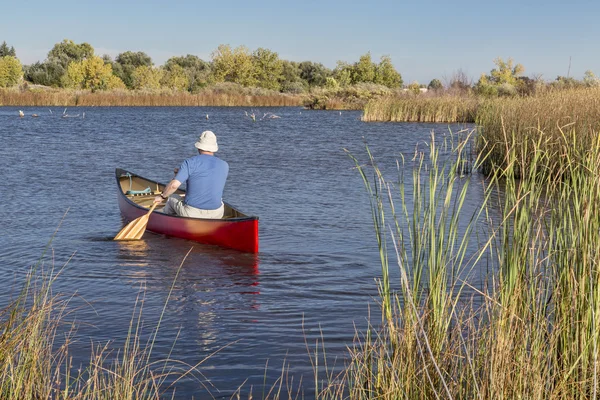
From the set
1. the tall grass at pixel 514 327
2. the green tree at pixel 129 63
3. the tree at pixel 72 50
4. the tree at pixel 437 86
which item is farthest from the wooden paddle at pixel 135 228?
the tree at pixel 72 50

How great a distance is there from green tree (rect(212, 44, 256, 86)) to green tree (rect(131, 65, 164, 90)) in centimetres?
714

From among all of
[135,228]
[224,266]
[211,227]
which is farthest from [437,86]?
[224,266]

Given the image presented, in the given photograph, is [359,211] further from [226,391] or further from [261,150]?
[261,150]

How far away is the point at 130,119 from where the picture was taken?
41688mm

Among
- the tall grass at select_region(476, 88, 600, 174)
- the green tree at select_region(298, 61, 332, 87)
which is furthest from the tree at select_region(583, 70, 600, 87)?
the green tree at select_region(298, 61, 332, 87)

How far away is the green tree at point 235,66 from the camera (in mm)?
83188

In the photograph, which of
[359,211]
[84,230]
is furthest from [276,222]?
[84,230]

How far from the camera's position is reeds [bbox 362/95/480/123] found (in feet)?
104

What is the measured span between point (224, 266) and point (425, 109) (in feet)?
86.3

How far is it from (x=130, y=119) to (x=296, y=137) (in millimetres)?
15541

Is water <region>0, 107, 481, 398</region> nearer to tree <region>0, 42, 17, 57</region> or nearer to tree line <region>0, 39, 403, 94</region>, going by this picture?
tree line <region>0, 39, 403, 94</region>

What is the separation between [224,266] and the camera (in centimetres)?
844

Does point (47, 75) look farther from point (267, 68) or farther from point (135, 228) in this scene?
point (135, 228)

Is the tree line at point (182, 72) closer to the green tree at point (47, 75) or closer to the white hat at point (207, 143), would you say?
the green tree at point (47, 75)
